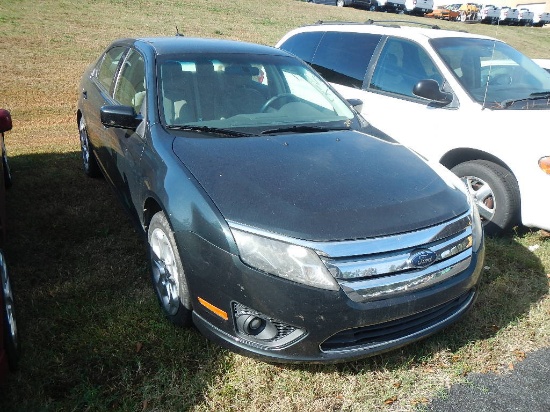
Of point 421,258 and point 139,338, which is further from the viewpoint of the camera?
point 139,338

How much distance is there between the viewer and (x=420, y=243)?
235 centimetres

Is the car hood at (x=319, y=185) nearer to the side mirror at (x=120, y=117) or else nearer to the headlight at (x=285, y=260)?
the headlight at (x=285, y=260)

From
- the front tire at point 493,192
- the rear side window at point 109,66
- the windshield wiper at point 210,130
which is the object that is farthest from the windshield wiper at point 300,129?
the rear side window at point 109,66

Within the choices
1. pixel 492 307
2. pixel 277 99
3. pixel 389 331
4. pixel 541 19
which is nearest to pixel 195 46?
pixel 277 99

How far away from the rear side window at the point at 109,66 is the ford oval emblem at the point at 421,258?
10.4ft

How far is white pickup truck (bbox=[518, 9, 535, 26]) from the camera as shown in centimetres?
3644

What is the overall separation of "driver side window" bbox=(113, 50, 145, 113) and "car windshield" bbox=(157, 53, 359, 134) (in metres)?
0.20

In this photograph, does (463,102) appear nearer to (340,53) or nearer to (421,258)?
(340,53)

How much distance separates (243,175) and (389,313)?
104cm

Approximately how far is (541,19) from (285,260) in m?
44.0

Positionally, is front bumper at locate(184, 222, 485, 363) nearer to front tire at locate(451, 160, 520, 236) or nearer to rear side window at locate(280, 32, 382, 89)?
front tire at locate(451, 160, 520, 236)

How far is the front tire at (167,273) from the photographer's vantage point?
8.68ft

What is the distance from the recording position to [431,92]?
4371mm

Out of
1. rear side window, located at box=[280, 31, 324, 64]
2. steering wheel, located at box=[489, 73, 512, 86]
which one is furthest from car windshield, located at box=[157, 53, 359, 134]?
rear side window, located at box=[280, 31, 324, 64]
